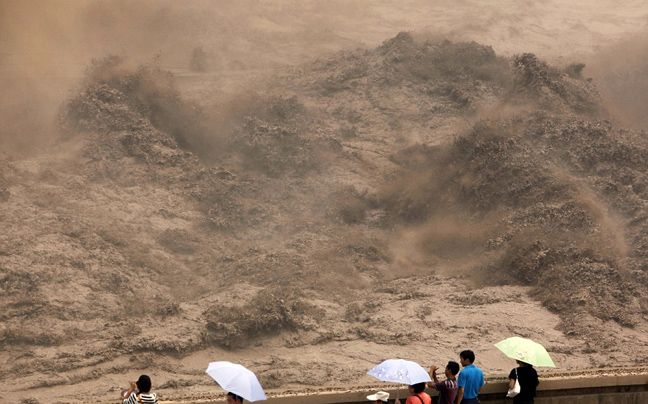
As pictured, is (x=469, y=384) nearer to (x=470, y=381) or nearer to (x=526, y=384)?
(x=470, y=381)

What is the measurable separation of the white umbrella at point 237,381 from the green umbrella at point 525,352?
228cm

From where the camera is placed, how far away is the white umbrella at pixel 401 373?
6590mm

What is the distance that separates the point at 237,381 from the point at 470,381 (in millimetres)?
2087

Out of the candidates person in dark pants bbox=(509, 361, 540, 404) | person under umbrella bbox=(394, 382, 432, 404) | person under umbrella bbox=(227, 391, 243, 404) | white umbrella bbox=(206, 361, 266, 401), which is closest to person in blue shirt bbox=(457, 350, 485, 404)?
person in dark pants bbox=(509, 361, 540, 404)

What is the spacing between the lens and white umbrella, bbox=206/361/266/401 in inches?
242

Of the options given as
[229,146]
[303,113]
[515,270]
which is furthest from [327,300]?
[303,113]

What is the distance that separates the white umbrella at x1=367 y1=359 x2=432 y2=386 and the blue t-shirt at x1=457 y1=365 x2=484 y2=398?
1.25 ft

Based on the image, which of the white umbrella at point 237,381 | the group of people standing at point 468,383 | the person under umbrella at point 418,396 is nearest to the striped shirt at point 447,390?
the group of people standing at point 468,383

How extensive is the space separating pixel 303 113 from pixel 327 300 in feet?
27.9

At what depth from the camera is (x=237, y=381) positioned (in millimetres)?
6211

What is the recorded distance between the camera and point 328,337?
13109mm

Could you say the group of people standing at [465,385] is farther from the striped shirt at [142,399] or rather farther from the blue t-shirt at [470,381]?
the striped shirt at [142,399]

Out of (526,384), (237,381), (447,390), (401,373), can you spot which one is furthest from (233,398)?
(526,384)

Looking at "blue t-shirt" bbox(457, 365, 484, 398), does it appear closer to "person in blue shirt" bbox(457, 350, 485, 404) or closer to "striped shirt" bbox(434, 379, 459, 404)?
"person in blue shirt" bbox(457, 350, 485, 404)
